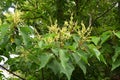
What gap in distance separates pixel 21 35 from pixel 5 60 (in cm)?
70

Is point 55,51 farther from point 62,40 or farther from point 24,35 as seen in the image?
point 24,35

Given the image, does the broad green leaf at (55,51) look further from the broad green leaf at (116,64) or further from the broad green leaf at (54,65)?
the broad green leaf at (116,64)

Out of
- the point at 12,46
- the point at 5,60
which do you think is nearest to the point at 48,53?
the point at 12,46

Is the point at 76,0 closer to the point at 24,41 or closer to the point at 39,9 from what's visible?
the point at 39,9

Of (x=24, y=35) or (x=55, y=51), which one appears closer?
(x=55, y=51)

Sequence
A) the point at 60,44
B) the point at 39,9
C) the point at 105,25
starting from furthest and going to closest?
1. the point at 39,9
2. the point at 105,25
3. the point at 60,44

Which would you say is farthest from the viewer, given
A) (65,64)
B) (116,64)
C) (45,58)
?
(116,64)

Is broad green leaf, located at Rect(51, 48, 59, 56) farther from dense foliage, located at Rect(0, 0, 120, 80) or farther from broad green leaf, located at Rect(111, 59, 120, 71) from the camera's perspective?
broad green leaf, located at Rect(111, 59, 120, 71)

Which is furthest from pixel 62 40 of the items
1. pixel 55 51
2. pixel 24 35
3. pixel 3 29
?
pixel 3 29

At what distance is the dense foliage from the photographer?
2434 mm

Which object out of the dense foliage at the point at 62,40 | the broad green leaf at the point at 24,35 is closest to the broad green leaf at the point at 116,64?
the dense foliage at the point at 62,40

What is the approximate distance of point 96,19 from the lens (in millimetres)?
3793

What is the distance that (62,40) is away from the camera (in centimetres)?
246

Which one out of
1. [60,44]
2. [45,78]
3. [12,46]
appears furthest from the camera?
[45,78]
